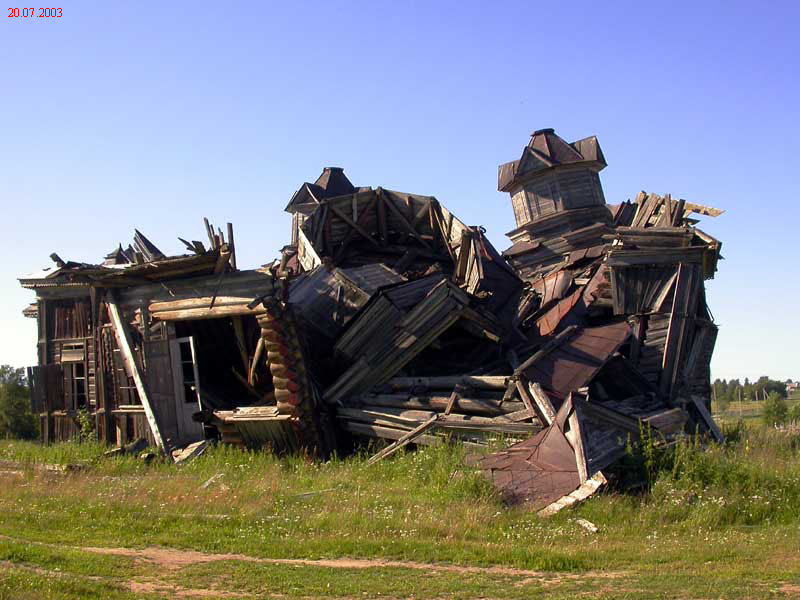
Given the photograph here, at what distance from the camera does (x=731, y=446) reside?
14.8m

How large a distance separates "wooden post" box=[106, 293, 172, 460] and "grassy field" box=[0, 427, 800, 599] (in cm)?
243

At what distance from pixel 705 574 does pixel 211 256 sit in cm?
1088

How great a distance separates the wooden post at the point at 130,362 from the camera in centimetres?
1711

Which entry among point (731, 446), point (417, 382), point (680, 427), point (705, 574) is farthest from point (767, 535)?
point (417, 382)

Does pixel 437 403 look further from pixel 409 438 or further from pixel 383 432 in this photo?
pixel 383 432

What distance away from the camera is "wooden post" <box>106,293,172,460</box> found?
56.1 feet

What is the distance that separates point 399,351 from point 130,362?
5.57m

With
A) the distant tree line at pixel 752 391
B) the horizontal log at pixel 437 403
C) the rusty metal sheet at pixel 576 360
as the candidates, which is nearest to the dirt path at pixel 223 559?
the horizontal log at pixel 437 403

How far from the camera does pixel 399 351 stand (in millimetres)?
16703

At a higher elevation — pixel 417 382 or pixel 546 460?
pixel 417 382

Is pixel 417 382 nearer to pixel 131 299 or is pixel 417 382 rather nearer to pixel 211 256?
pixel 211 256

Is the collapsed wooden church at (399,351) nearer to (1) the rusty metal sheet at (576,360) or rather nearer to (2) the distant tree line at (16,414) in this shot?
(1) the rusty metal sheet at (576,360)

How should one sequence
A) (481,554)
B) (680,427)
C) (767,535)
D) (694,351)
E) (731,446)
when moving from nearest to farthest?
1. (481,554)
2. (767,535)
3. (731,446)
4. (680,427)
5. (694,351)

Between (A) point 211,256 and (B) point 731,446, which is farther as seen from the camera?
(A) point 211,256
